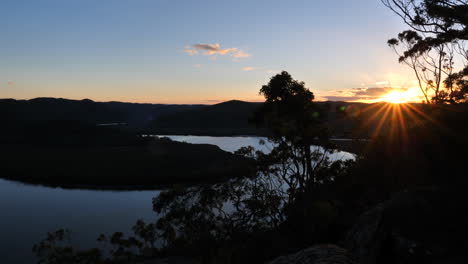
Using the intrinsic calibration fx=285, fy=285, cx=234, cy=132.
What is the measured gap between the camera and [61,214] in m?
45.3

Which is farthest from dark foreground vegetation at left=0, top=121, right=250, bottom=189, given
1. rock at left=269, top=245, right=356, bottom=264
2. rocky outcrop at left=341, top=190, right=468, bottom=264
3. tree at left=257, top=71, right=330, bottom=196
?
rocky outcrop at left=341, top=190, right=468, bottom=264

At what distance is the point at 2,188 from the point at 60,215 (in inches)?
1157

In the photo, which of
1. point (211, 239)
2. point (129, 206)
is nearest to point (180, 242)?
point (211, 239)

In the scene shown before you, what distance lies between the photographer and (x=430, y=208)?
7.34m

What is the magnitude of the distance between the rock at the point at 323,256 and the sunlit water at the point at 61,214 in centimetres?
2552

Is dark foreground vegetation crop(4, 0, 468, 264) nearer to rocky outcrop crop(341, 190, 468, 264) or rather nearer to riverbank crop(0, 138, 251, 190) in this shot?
rocky outcrop crop(341, 190, 468, 264)

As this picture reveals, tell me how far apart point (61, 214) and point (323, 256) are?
49.4 metres

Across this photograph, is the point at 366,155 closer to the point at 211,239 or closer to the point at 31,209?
→ the point at 211,239

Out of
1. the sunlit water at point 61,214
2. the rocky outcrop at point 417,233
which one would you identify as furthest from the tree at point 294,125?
the rocky outcrop at point 417,233

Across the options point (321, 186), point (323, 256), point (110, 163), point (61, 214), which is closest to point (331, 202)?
point (321, 186)

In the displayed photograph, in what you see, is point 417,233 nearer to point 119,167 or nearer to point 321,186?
point 321,186

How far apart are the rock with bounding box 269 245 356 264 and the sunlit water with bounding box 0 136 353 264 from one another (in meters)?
25.5

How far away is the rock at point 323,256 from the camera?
6.72m

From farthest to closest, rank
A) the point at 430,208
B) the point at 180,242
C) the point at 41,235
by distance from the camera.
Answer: the point at 41,235
the point at 180,242
the point at 430,208
